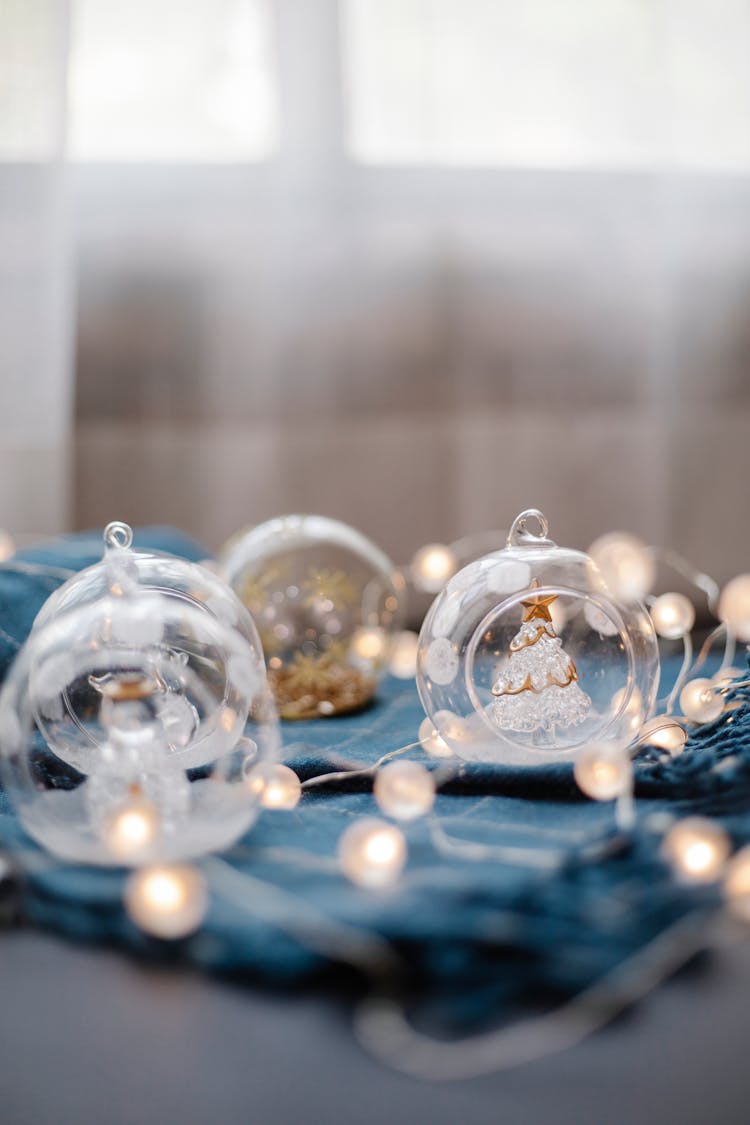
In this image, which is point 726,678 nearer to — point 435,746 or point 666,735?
point 666,735

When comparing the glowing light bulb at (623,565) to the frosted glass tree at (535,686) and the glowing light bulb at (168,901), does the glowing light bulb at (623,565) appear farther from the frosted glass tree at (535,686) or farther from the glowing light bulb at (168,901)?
the glowing light bulb at (168,901)

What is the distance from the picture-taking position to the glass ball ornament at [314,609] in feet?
2.95

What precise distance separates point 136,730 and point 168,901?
0.43 ft

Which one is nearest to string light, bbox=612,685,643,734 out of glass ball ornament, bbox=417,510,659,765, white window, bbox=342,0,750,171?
glass ball ornament, bbox=417,510,659,765

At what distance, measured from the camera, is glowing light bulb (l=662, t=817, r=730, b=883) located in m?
0.46

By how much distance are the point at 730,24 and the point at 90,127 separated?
859mm

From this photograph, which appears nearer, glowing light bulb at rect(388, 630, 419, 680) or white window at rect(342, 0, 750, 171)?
glowing light bulb at rect(388, 630, 419, 680)

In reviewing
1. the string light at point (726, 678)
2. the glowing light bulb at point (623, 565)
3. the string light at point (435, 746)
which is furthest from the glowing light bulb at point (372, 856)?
the glowing light bulb at point (623, 565)

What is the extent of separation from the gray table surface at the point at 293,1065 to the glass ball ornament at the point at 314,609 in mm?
457

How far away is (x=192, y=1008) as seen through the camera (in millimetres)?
430

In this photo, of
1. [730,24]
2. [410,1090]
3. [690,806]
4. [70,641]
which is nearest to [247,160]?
[730,24]

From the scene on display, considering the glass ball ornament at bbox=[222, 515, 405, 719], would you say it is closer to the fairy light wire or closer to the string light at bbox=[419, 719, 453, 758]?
the string light at bbox=[419, 719, 453, 758]

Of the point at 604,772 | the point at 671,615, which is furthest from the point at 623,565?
the point at 604,772

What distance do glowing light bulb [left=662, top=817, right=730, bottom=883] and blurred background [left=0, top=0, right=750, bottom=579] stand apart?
98cm
